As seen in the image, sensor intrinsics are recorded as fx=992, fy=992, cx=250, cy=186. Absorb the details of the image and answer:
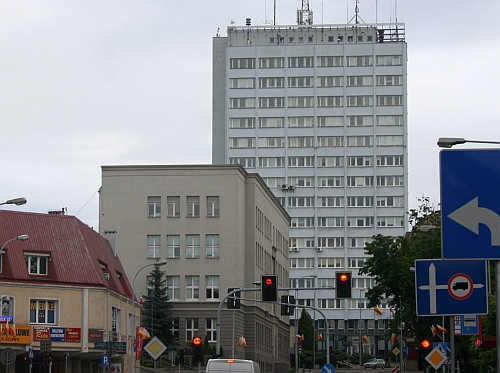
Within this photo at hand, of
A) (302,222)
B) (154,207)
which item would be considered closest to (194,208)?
(154,207)

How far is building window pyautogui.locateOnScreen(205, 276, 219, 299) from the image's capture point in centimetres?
8445

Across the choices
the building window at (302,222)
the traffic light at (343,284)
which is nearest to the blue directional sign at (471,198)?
the traffic light at (343,284)

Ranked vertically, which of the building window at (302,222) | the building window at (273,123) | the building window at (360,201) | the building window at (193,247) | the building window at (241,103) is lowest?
the building window at (193,247)

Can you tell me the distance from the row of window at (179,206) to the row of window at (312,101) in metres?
50.9

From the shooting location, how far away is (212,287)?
84688mm

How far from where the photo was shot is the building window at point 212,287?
84.4 m

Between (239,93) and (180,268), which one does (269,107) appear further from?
(180,268)

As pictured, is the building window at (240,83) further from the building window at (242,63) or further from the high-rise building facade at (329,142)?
the building window at (242,63)

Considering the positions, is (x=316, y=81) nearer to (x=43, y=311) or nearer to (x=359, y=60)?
(x=359, y=60)

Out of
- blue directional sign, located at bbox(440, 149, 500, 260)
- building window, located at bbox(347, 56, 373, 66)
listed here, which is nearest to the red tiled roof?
blue directional sign, located at bbox(440, 149, 500, 260)

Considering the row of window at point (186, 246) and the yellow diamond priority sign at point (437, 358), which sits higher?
the row of window at point (186, 246)

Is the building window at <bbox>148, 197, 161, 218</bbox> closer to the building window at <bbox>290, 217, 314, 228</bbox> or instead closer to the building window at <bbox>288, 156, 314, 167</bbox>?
the building window at <bbox>288, 156, 314, 167</bbox>

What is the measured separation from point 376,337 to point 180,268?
57844 mm

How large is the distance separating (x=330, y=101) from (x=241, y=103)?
12.2m
